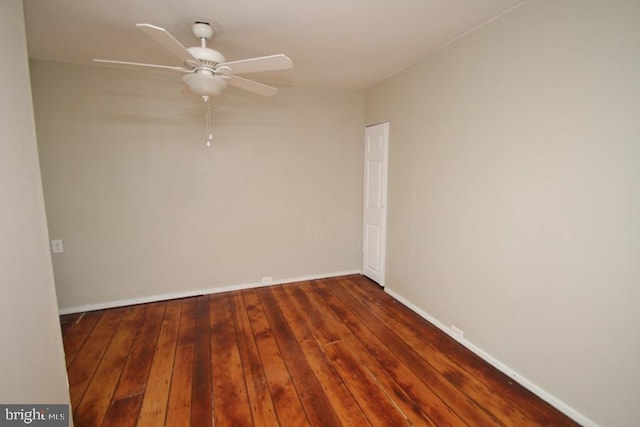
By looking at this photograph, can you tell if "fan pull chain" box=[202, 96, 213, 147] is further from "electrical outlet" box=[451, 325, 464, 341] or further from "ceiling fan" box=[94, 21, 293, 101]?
"electrical outlet" box=[451, 325, 464, 341]

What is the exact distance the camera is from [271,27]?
2.13 metres

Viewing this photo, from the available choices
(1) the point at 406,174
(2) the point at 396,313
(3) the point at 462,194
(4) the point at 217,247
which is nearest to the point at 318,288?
(2) the point at 396,313

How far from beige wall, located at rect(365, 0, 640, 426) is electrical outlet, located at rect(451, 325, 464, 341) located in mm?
49

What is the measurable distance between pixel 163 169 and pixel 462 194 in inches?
120

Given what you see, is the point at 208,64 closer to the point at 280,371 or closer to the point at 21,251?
the point at 21,251

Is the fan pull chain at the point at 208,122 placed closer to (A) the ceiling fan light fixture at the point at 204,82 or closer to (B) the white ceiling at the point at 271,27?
(B) the white ceiling at the point at 271,27

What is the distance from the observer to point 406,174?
121 inches

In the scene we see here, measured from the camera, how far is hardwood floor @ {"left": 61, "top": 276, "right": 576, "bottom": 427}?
1742 mm

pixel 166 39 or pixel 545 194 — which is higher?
pixel 166 39

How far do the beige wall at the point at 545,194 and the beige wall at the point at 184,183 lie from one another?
4.80 feet

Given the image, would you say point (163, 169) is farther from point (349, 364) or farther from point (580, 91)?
point (580, 91)

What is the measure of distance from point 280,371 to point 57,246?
2648 mm

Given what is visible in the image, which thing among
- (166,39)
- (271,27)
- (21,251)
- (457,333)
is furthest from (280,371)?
(271,27)

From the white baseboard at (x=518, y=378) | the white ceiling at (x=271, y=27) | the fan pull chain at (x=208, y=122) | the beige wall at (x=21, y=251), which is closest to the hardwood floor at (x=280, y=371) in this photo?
the white baseboard at (x=518, y=378)
